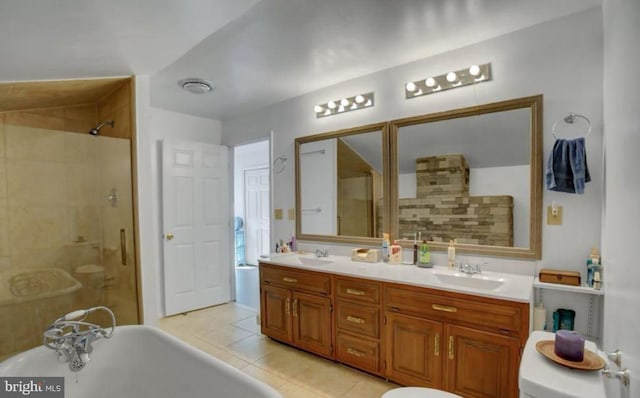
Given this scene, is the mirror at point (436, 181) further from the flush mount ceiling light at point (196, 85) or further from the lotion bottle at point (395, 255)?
the flush mount ceiling light at point (196, 85)

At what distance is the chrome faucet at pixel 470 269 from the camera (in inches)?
86.6

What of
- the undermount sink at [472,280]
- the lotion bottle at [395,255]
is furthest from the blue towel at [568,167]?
the lotion bottle at [395,255]

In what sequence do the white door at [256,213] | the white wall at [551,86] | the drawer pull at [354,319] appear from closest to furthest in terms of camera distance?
the white wall at [551,86], the drawer pull at [354,319], the white door at [256,213]

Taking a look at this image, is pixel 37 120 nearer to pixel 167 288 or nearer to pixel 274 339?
pixel 167 288

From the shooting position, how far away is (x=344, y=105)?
3.00m

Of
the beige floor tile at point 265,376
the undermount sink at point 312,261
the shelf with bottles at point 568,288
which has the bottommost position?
the beige floor tile at point 265,376

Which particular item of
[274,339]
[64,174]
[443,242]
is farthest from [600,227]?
[64,174]

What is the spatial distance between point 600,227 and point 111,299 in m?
3.52

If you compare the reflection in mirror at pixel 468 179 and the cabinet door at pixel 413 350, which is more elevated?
the reflection in mirror at pixel 468 179

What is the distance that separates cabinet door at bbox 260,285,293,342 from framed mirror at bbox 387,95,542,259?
1157mm

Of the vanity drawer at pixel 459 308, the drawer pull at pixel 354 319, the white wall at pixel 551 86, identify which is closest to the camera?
the vanity drawer at pixel 459 308

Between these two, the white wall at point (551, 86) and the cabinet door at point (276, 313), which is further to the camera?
the cabinet door at point (276, 313)

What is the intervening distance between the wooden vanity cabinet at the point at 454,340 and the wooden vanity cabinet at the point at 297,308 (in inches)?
21.3

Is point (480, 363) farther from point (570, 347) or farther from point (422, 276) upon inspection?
point (570, 347)
